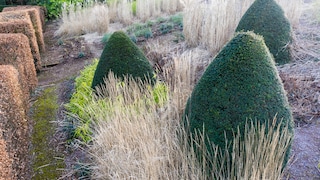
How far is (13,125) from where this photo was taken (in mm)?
3004

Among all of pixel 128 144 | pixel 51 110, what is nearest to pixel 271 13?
pixel 128 144

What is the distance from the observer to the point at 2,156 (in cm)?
228

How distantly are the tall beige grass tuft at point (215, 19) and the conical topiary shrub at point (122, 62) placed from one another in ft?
6.29

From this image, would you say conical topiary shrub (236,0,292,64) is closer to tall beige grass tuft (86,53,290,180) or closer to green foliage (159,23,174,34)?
tall beige grass tuft (86,53,290,180)

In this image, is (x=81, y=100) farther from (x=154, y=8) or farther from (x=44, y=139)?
(x=154, y=8)

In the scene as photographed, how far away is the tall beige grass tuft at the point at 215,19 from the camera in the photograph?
5.28 metres

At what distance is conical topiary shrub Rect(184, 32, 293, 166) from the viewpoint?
6.93 feet

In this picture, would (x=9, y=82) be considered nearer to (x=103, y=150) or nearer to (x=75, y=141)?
(x=75, y=141)

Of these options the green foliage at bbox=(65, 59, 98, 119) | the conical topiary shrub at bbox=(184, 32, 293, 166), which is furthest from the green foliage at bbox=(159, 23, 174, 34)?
the conical topiary shrub at bbox=(184, 32, 293, 166)

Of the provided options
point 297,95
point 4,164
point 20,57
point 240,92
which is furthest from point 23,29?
point 240,92

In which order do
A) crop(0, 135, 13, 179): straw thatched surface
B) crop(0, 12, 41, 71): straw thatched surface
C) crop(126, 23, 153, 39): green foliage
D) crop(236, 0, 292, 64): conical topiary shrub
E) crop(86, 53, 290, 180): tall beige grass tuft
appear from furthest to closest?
crop(126, 23, 153, 39): green foliage < crop(0, 12, 41, 71): straw thatched surface < crop(236, 0, 292, 64): conical topiary shrub < crop(0, 135, 13, 179): straw thatched surface < crop(86, 53, 290, 180): tall beige grass tuft

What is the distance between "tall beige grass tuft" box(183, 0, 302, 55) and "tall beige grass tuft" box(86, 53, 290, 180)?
2419mm

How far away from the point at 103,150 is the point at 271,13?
3.20 metres

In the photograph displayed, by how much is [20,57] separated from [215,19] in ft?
11.0
